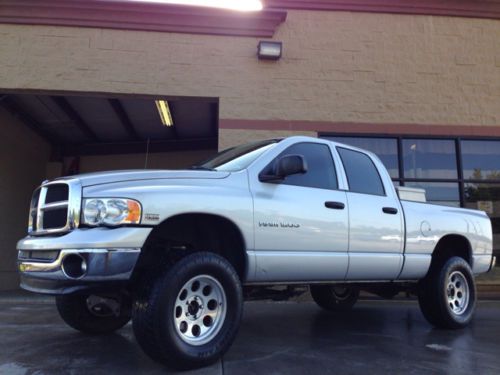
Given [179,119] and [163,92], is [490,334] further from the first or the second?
[179,119]

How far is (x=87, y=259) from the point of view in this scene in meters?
3.37

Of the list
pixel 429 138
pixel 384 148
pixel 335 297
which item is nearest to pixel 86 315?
pixel 335 297

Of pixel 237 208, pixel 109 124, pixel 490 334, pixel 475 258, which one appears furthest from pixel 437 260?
pixel 109 124

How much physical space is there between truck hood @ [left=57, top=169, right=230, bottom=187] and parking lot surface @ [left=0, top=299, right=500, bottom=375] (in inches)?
59.1

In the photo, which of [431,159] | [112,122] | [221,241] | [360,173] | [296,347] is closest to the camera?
[221,241]

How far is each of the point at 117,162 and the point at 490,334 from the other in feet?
36.6

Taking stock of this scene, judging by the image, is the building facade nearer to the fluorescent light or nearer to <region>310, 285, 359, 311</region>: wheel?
the fluorescent light

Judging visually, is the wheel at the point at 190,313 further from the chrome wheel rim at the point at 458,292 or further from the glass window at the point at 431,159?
the glass window at the point at 431,159

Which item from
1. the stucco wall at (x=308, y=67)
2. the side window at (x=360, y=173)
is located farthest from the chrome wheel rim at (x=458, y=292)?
the stucco wall at (x=308, y=67)

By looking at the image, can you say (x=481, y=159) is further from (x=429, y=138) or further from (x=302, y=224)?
(x=302, y=224)

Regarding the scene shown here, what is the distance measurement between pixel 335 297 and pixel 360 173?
2540 mm

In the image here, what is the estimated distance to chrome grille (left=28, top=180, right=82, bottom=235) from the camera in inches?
140

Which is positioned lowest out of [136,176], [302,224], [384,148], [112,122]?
[302,224]

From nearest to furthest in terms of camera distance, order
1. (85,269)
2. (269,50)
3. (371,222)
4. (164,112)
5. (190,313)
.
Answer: (85,269) < (190,313) < (371,222) < (269,50) < (164,112)
